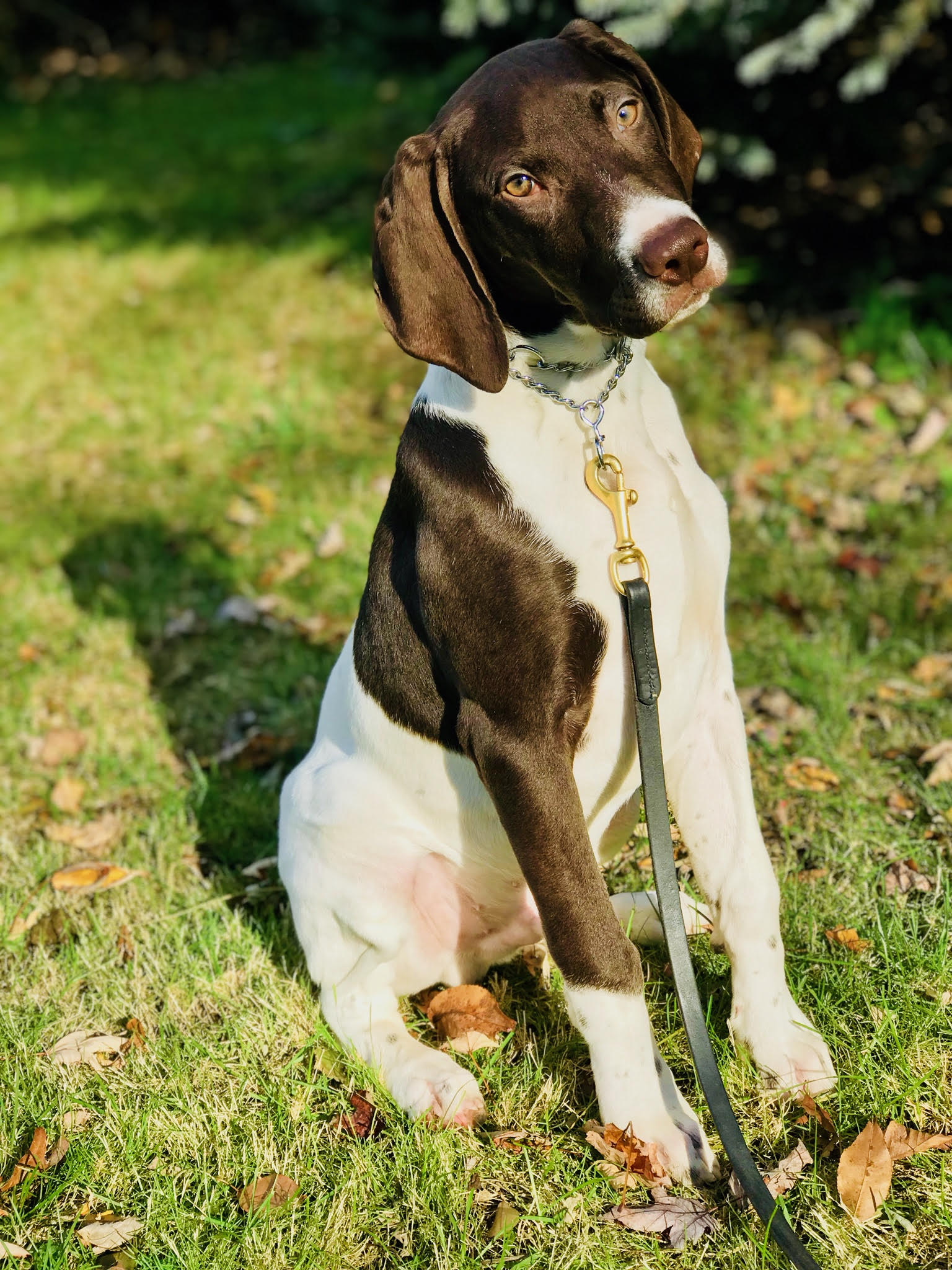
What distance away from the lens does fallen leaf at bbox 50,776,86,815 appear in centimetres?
370

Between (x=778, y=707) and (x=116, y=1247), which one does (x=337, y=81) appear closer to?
(x=778, y=707)

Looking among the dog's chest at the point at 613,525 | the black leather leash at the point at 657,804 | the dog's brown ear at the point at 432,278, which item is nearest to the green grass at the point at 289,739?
the black leather leash at the point at 657,804

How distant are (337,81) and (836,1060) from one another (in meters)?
6.49

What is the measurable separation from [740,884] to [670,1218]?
2.02 feet

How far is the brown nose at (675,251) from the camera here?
1.96 m

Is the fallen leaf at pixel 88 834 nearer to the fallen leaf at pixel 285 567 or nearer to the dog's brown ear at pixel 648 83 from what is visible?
the fallen leaf at pixel 285 567

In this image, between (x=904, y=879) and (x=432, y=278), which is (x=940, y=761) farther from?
(x=432, y=278)

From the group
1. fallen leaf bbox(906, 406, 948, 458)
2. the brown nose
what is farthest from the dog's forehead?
fallen leaf bbox(906, 406, 948, 458)

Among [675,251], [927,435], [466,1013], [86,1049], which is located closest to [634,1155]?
[466,1013]

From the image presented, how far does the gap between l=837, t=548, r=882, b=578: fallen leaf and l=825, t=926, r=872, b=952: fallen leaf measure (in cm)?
182

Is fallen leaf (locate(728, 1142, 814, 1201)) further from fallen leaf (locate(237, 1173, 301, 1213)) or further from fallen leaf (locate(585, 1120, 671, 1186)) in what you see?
fallen leaf (locate(237, 1173, 301, 1213))

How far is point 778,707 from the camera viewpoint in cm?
356

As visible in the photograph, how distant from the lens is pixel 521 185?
2131mm

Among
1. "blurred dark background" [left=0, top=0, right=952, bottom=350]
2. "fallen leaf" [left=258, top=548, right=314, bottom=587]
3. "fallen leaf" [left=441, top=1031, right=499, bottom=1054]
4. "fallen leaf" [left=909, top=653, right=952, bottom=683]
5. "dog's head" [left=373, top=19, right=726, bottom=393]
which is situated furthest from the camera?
"fallen leaf" [left=258, top=548, right=314, bottom=587]
